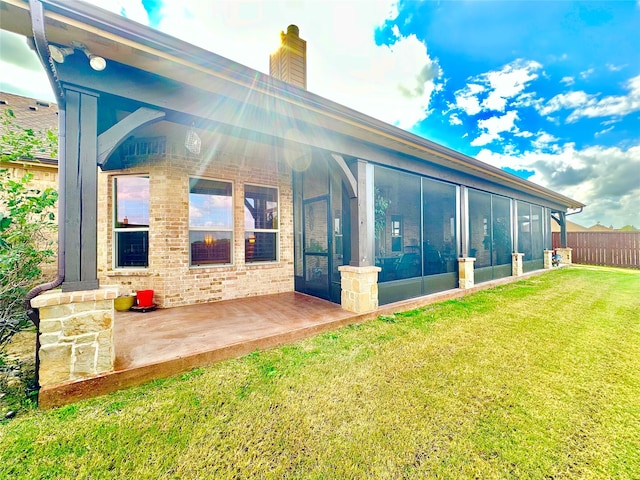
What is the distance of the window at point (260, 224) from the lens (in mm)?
5480

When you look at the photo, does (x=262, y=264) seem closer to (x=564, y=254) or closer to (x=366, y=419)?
(x=366, y=419)

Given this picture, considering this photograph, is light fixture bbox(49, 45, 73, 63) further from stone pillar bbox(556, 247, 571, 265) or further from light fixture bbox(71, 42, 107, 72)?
stone pillar bbox(556, 247, 571, 265)

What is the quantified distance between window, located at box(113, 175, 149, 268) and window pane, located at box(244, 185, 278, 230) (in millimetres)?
1838

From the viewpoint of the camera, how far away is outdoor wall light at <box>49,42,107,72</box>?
7.00 ft

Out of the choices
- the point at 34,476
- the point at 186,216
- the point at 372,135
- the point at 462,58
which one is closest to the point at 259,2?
the point at 372,135

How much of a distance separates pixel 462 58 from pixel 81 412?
13.0 meters

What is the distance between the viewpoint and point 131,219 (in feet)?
15.5

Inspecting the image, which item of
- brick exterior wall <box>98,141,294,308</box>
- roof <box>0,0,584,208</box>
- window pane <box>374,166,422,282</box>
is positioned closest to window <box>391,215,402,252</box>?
window pane <box>374,166,422,282</box>

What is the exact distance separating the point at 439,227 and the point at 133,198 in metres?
Result: 6.53

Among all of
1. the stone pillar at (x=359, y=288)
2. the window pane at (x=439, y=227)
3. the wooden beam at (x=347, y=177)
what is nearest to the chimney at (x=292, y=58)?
the wooden beam at (x=347, y=177)

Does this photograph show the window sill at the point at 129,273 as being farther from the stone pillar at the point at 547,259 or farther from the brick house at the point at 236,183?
the stone pillar at the point at 547,259

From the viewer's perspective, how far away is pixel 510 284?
295 inches

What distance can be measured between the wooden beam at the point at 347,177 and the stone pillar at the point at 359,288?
127 cm

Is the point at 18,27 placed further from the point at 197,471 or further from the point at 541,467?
the point at 541,467
